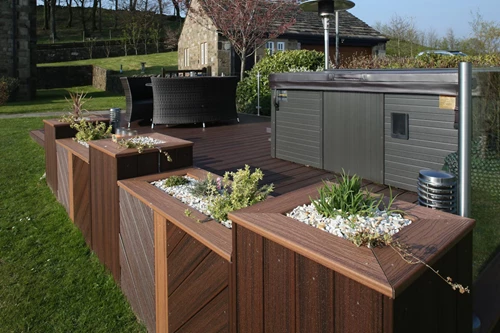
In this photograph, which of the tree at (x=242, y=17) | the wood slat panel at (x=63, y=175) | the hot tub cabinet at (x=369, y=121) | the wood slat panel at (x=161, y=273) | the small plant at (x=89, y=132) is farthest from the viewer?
the tree at (x=242, y=17)

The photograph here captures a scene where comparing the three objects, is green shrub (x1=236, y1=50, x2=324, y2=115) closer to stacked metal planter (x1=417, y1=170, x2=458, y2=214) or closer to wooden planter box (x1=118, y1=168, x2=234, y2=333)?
wooden planter box (x1=118, y1=168, x2=234, y2=333)

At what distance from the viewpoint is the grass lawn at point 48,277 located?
2832mm

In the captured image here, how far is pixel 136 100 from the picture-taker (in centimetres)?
860

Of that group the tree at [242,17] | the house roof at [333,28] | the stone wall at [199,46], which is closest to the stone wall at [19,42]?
the stone wall at [199,46]

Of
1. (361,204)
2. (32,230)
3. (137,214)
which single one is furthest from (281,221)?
(32,230)

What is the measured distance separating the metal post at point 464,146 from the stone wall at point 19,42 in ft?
64.8

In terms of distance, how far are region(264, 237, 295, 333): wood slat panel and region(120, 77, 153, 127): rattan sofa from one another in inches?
278

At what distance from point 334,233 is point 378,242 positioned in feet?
0.59

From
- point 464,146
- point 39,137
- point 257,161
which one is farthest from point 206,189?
point 39,137

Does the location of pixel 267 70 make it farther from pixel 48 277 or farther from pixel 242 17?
pixel 48 277

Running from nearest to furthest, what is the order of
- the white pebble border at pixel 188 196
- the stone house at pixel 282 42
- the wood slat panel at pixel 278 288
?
the wood slat panel at pixel 278 288
the white pebble border at pixel 188 196
the stone house at pixel 282 42

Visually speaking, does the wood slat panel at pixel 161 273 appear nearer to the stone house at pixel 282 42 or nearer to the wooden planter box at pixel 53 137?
the wooden planter box at pixel 53 137

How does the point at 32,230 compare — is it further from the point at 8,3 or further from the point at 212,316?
the point at 8,3

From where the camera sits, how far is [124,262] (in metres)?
2.99
